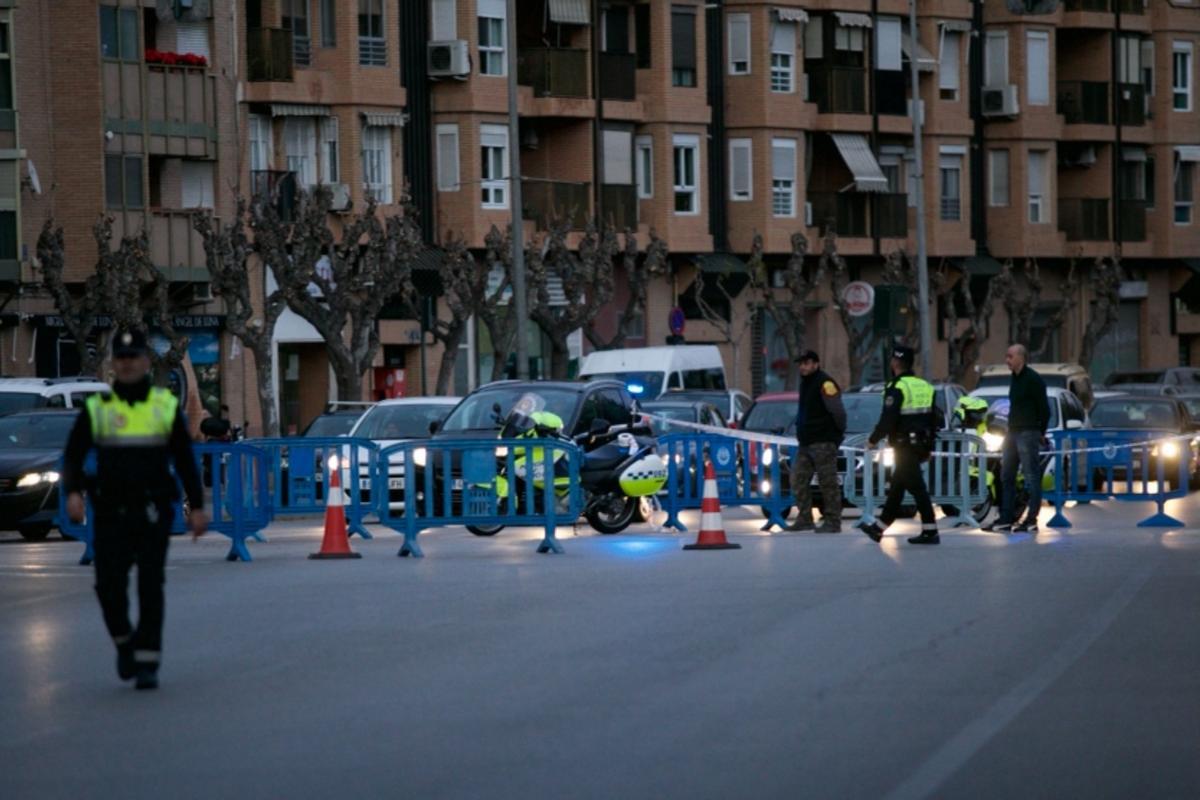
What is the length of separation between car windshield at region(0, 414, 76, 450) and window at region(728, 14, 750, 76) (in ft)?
113

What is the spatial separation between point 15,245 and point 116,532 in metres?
36.1

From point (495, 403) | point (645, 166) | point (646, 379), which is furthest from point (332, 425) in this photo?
point (645, 166)

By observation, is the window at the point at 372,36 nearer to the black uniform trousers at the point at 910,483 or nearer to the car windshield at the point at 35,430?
the car windshield at the point at 35,430

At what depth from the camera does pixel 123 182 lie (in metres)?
49.5

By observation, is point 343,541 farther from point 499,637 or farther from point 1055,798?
point 1055,798

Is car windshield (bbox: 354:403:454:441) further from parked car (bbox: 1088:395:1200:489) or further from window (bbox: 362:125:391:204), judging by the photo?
window (bbox: 362:125:391:204)

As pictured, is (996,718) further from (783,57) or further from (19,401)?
(783,57)

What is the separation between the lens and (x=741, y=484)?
27.1m

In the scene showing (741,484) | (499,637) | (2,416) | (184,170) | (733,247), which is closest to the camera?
(499,637)

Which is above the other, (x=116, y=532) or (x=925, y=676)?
(x=116, y=532)

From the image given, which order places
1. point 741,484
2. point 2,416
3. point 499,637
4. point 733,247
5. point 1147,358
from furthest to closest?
point 1147,358
point 733,247
point 2,416
point 741,484
point 499,637

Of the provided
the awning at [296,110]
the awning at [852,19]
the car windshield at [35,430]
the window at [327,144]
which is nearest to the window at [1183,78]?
the awning at [852,19]

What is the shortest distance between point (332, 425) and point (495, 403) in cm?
→ 696

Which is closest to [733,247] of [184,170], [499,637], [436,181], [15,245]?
[436,181]
